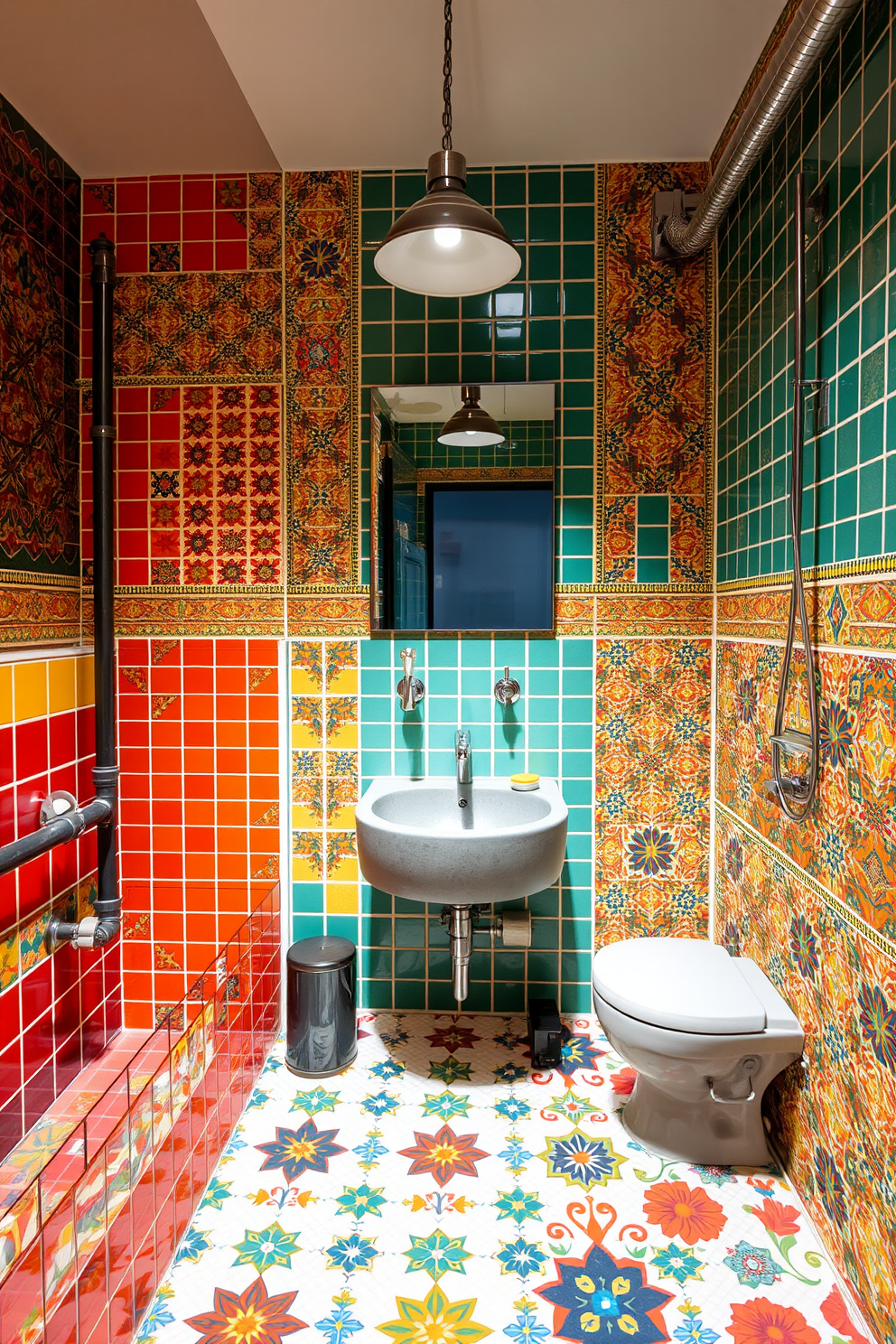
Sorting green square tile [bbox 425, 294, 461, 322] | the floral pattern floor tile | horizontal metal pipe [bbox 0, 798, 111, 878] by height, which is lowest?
the floral pattern floor tile

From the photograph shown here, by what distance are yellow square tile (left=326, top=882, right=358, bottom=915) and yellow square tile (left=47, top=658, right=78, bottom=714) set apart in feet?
2.97

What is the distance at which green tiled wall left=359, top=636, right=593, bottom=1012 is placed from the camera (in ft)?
7.33

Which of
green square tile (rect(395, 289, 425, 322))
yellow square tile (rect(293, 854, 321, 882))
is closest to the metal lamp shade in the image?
green square tile (rect(395, 289, 425, 322))

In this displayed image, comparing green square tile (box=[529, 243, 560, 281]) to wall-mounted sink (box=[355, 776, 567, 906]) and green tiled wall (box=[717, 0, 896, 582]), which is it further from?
wall-mounted sink (box=[355, 776, 567, 906])

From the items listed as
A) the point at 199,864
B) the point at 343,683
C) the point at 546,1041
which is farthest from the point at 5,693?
the point at 546,1041

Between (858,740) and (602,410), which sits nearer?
(858,740)

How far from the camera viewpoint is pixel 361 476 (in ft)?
7.39

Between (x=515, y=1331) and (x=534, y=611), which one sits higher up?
(x=534, y=611)

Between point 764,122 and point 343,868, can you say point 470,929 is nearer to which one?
point 343,868

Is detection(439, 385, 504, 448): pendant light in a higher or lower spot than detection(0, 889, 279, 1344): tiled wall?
higher

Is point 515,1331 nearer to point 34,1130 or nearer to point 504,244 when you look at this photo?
point 34,1130

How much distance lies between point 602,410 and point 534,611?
0.61 m

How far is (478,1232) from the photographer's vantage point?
1.51 meters

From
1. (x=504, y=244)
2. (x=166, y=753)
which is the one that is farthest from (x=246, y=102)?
(x=166, y=753)
